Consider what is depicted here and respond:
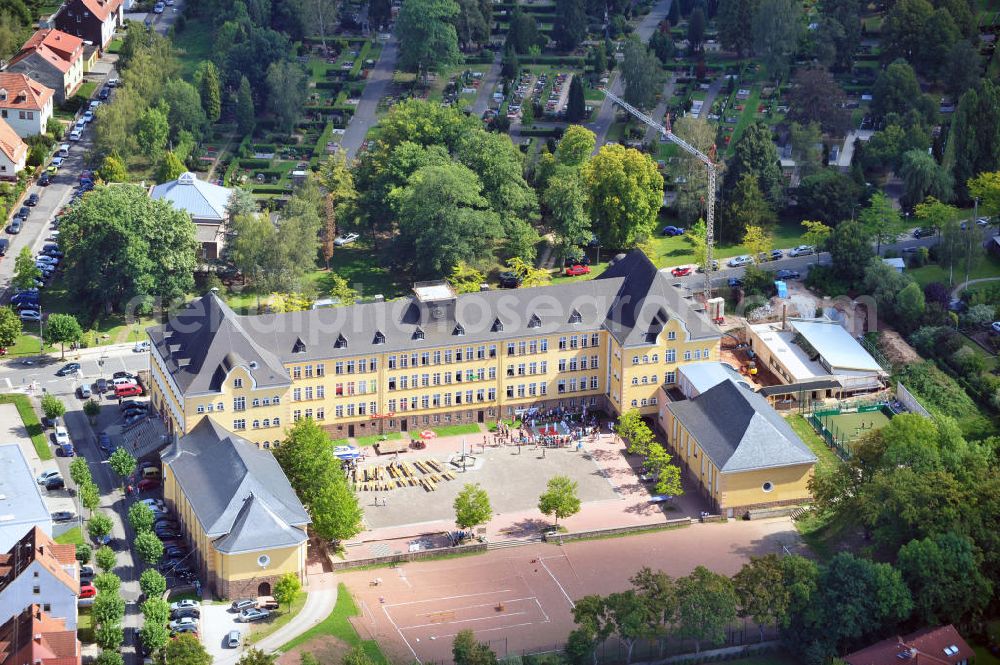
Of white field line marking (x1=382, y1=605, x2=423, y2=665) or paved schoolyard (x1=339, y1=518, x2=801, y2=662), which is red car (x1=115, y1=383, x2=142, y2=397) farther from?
white field line marking (x1=382, y1=605, x2=423, y2=665)

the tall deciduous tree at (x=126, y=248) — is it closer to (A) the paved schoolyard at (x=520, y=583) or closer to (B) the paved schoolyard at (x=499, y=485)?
(B) the paved schoolyard at (x=499, y=485)

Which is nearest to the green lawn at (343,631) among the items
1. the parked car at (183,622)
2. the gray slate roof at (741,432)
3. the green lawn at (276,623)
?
the green lawn at (276,623)

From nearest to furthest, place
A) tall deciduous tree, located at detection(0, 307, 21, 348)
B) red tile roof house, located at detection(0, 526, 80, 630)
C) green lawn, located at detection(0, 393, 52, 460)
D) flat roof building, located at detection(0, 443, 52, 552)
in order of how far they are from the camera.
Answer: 1. red tile roof house, located at detection(0, 526, 80, 630)
2. flat roof building, located at detection(0, 443, 52, 552)
3. green lawn, located at detection(0, 393, 52, 460)
4. tall deciduous tree, located at detection(0, 307, 21, 348)

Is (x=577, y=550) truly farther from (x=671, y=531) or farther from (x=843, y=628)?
(x=843, y=628)

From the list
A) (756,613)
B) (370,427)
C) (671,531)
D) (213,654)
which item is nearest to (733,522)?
(671,531)

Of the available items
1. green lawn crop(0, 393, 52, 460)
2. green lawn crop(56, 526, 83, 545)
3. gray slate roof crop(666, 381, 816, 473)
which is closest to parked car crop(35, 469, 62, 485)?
green lawn crop(0, 393, 52, 460)

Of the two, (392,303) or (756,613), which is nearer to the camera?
(756,613)

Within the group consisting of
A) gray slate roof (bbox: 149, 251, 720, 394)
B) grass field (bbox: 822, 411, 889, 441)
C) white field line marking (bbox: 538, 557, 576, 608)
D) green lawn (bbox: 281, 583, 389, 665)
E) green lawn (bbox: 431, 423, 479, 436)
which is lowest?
green lawn (bbox: 281, 583, 389, 665)
